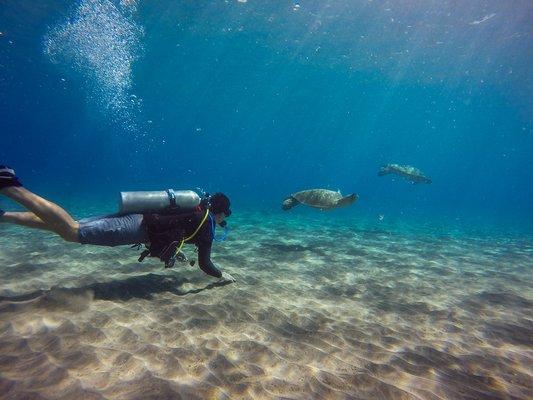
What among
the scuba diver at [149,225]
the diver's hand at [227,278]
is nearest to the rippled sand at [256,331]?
the diver's hand at [227,278]

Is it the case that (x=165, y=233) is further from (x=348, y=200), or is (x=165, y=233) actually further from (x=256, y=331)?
(x=348, y=200)

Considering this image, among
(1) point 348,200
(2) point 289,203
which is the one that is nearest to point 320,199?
(2) point 289,203

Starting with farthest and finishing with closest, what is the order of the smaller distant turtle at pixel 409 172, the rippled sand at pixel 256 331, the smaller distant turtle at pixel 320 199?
the smaller distant turtle at pixel 409 172 < the smaller distant turtle at pixel 320 199 < the rippled sand at pixel 256 331

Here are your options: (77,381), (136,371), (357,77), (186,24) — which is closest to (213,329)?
(136,371)

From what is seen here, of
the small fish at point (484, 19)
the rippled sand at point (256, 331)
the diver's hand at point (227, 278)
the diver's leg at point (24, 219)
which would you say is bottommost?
the rippled sand at point (256, 331)

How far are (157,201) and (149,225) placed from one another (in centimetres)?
49

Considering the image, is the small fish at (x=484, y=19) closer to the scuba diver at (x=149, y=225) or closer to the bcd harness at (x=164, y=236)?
the scuba diver at (x=149, y=225)

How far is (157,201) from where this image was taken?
231 inches

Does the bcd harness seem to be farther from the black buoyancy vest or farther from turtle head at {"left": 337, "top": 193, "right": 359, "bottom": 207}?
turtle head at {"left": 337, "top": 193, "right": 359, "bottom": 207}

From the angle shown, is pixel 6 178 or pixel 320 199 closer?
pixel 6 178

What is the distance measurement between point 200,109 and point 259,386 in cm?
8972

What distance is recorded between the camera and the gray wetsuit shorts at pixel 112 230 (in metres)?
5.51

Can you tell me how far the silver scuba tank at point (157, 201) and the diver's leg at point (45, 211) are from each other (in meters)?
0.85

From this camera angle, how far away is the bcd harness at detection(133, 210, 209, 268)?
561 cm
